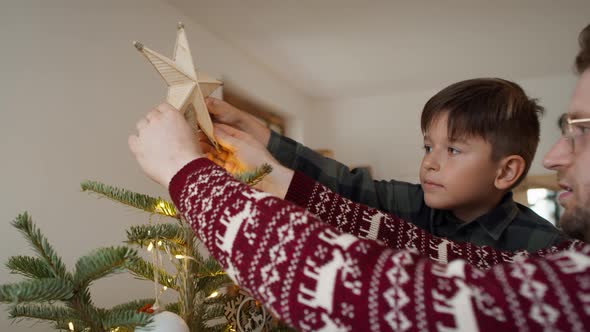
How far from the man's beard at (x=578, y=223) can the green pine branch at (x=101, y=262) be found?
576 millimetres

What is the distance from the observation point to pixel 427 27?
2.74 meters

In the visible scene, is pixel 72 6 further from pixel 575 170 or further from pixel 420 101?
pixel 420 101

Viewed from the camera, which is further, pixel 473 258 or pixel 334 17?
pixel 334 17

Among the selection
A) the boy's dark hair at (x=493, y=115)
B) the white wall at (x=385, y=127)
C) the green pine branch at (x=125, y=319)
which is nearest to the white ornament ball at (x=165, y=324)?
the green pine branch at (x=125, y=319)

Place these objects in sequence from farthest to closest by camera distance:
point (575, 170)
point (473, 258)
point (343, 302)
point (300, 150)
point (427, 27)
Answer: point (427, 27), point (300, 150), point (473, 258), point (575, 170), point (343, 302)

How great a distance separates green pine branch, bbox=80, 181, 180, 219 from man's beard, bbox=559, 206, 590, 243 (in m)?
0.56

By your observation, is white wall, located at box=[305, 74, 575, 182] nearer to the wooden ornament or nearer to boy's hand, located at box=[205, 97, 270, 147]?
boy's hand, located at box=[205, 97, 270, 147]

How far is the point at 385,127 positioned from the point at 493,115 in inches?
131

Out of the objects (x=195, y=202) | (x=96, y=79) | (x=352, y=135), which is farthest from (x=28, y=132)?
(x=352, y=135)

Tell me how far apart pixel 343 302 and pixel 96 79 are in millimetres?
1673

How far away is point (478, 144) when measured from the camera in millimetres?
1098

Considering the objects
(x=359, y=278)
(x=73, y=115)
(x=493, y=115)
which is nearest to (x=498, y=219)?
(x=493, y=115)

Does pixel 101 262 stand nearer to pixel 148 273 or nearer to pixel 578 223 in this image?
pixel 148 273

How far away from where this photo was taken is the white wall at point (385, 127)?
395cm
